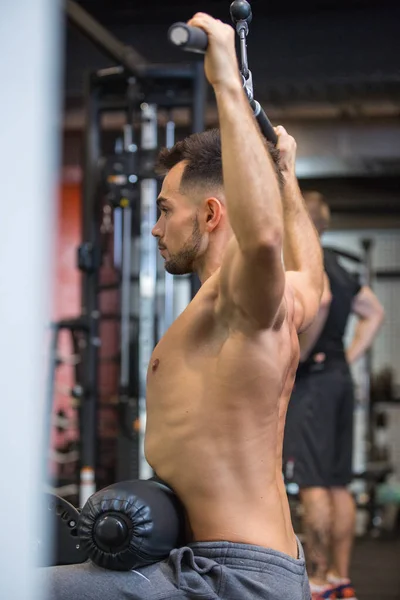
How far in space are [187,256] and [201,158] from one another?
8.3 inches

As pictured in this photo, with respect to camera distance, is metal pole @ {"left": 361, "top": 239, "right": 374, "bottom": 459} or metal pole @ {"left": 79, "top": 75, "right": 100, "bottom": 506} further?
metal pole @ {"left": 361, "top": 239, "right": 374, "bottom": 459}

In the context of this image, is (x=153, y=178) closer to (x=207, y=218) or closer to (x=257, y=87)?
(x=257, y=87)

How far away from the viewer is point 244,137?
1.48m

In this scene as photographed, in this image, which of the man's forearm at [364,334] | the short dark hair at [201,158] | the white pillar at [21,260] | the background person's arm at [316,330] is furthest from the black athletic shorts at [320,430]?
the white pillar at [21,260]

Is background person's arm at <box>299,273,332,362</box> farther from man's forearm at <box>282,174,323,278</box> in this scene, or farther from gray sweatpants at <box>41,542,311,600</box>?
gray sweatpants at <box>41,542,311,600</box>

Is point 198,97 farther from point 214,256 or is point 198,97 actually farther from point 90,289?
point 214,256

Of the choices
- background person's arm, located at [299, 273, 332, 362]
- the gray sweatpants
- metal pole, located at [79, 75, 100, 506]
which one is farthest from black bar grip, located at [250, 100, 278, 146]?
metal pole, located at [79, 75, 100, 506]

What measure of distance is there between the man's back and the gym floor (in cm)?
291

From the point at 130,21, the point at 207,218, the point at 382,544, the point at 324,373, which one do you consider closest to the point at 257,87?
the point at 130,21

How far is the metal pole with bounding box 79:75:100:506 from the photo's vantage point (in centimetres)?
483

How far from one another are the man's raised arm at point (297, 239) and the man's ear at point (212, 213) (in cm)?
32

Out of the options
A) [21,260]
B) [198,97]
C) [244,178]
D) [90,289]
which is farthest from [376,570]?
[21,260]

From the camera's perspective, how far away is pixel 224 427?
5.63 ft

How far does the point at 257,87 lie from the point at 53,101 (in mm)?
4820
